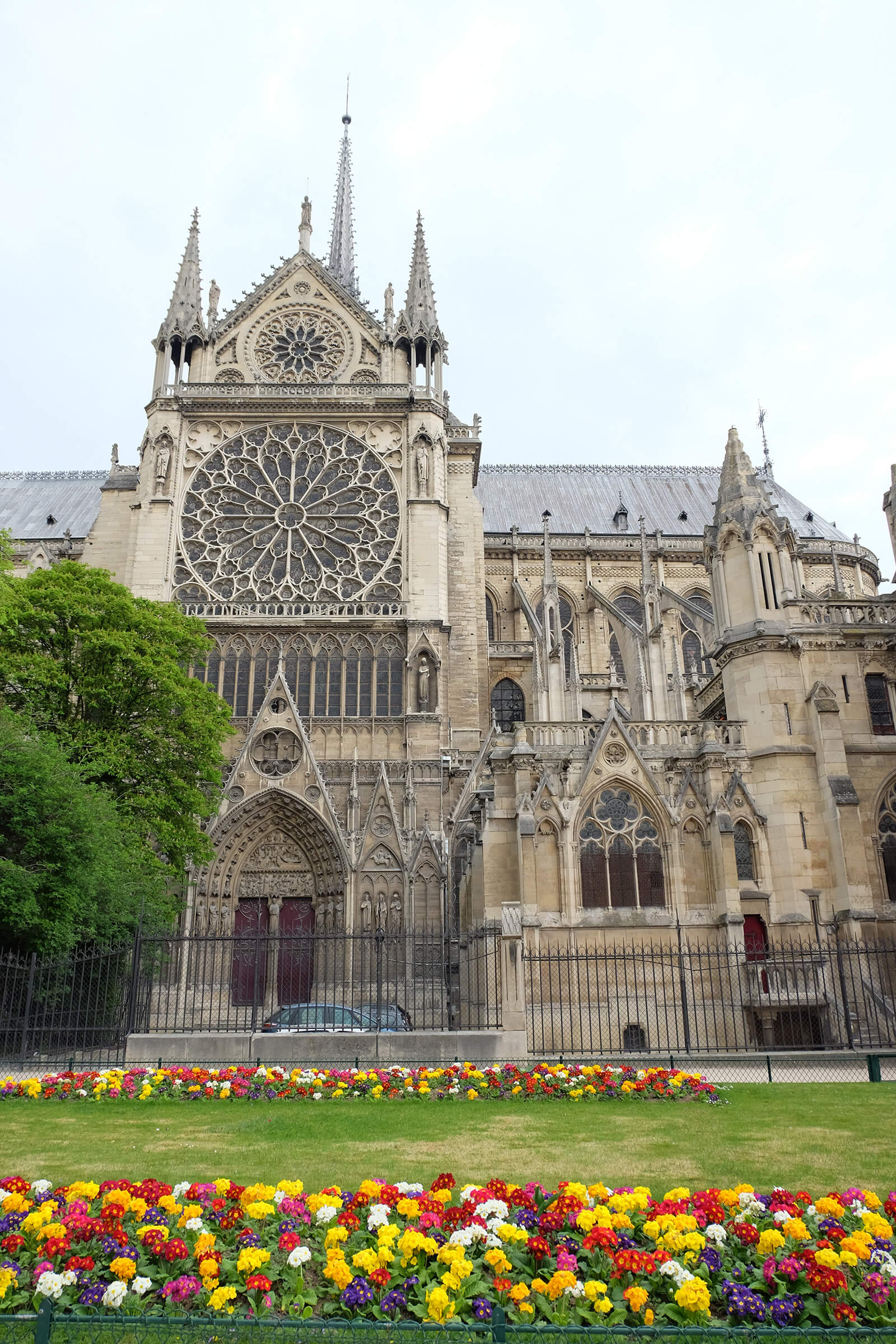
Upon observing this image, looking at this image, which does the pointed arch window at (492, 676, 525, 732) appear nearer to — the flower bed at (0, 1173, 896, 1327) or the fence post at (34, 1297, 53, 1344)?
the flower bed at (0, 1173, 896, 1327)

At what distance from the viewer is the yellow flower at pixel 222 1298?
4898mm

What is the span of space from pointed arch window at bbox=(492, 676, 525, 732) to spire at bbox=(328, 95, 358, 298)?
2917 cm

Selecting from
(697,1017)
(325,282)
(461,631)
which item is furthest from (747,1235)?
(325,282)

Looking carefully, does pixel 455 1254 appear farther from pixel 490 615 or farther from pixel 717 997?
pixel 490 615

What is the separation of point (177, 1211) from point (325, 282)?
127 ft

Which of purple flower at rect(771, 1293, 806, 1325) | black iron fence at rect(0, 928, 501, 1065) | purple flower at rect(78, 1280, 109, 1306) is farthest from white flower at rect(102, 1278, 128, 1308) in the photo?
black iron fence at rect(0, 928, 501, 1065)

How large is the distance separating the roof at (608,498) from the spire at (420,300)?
12727mm

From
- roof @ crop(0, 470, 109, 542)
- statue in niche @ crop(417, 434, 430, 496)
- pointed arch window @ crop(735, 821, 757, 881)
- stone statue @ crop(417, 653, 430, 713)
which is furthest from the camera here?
roof @ crop(0, 470, 109, 542)

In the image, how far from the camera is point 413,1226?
5.97 m

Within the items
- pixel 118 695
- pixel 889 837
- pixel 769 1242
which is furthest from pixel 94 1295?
pixel 118 695

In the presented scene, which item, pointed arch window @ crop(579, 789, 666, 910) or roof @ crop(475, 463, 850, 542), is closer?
pointed arch window @ crop(579, 789, 666, 910)

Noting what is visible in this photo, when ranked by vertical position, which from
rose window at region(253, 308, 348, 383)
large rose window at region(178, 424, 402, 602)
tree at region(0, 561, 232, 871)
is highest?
rose window at region(253, 308, 348, 383)

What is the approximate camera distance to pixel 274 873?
30.7m

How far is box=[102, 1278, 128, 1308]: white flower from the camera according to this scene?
494cm
